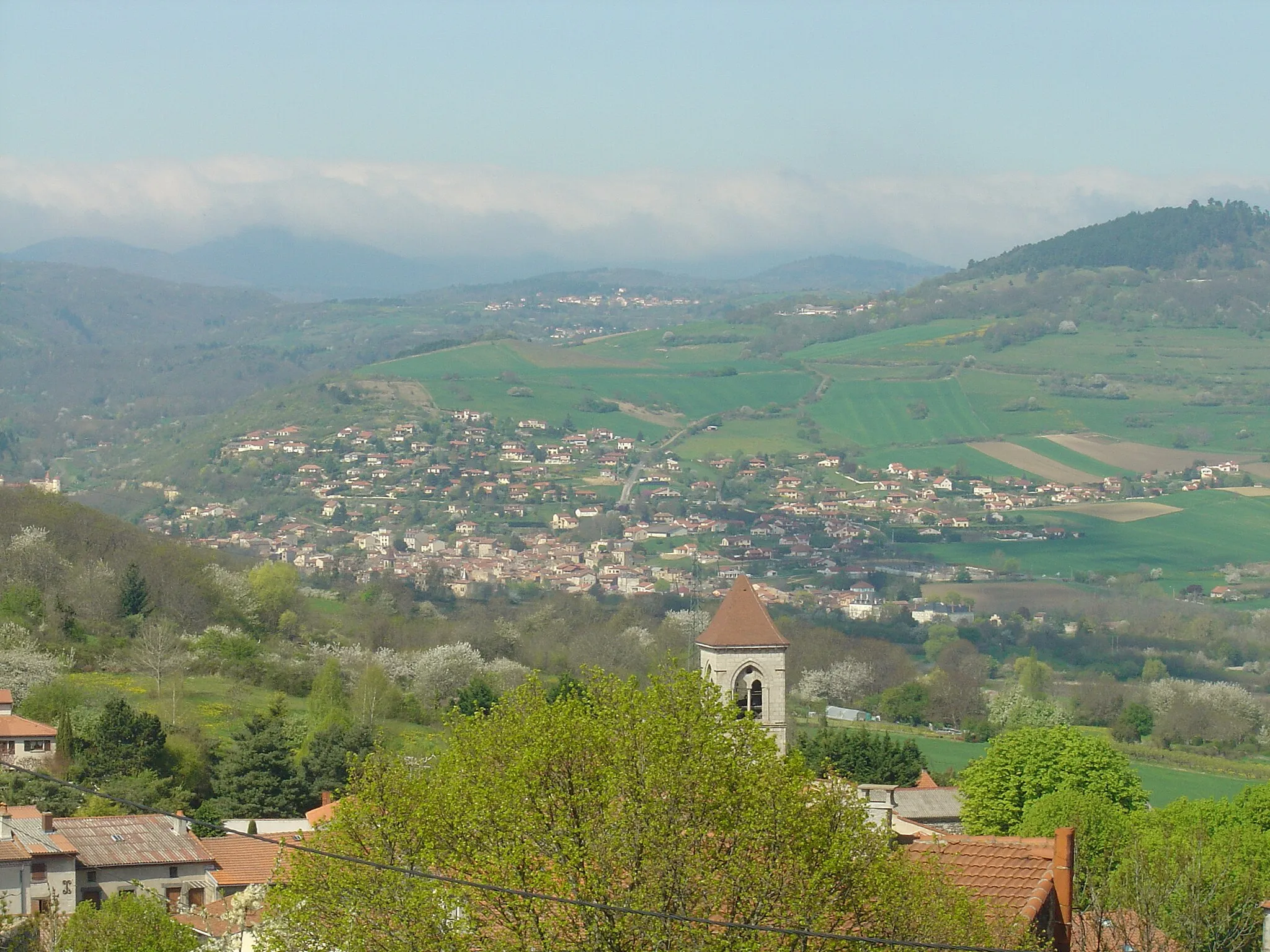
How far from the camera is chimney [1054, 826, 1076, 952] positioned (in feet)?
74.5

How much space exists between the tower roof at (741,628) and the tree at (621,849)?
72.8ft

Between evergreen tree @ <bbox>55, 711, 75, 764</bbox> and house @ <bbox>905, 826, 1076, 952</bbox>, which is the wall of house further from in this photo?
house @ <bbox>905, 826, 1076, 952</bbox>

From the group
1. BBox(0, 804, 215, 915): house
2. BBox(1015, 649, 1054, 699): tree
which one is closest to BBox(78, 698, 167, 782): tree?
BBox(0, 804, 215, 915): house

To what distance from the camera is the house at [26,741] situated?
172ft

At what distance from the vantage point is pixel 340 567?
458 feet

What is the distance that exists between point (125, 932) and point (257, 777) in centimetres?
2213

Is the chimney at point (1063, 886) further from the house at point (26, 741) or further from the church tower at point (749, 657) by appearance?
the house at point (26, 741)

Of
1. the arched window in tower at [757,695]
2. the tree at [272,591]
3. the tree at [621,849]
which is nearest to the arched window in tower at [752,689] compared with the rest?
the arched window in tower at [757,695]

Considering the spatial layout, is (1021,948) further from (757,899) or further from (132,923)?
(132,923)

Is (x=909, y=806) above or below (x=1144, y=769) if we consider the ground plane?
above

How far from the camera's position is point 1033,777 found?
4878cm

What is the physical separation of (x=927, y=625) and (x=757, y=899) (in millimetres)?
111751

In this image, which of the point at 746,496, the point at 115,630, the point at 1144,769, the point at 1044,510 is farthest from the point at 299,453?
the point at 1144,769

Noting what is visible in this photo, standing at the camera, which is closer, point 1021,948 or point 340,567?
point 1021,948
